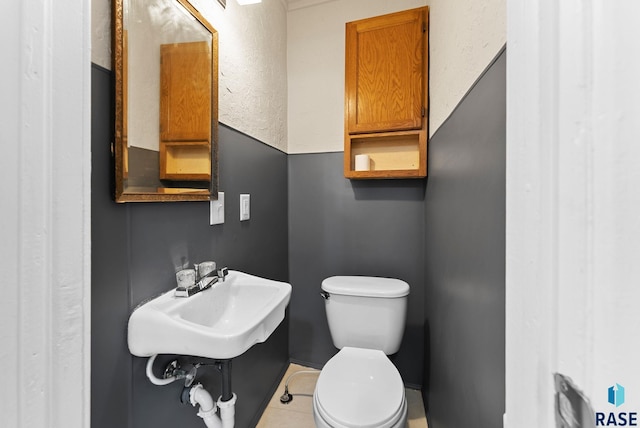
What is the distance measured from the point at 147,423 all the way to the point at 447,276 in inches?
43.1

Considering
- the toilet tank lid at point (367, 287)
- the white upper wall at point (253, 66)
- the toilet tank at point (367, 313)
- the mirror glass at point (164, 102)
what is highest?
the white upper wall at point (253, 66)

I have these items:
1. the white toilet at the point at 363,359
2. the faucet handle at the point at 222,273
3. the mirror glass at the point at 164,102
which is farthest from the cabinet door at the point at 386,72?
the faucet handle at the point at 222,273

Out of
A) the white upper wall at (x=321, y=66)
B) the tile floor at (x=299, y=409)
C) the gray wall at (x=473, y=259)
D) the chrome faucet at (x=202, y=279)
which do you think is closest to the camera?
the gray wall at (x=473, y=259)

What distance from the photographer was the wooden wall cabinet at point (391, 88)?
1427mm

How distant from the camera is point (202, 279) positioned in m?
0.93

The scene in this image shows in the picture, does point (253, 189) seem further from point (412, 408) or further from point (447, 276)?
point (412, 408)

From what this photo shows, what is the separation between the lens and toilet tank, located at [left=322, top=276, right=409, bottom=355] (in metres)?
1.35

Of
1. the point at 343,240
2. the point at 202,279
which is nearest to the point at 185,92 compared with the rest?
the point at 202,279

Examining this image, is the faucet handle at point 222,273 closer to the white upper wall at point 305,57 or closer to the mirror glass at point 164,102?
the mirror glass at point 164,102

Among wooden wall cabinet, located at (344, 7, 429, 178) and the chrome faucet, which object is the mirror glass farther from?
wooden wall cabinet, located at (344, 7, 429, 178)

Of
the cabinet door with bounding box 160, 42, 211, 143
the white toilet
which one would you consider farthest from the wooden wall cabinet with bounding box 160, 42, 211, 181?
the white toilet
